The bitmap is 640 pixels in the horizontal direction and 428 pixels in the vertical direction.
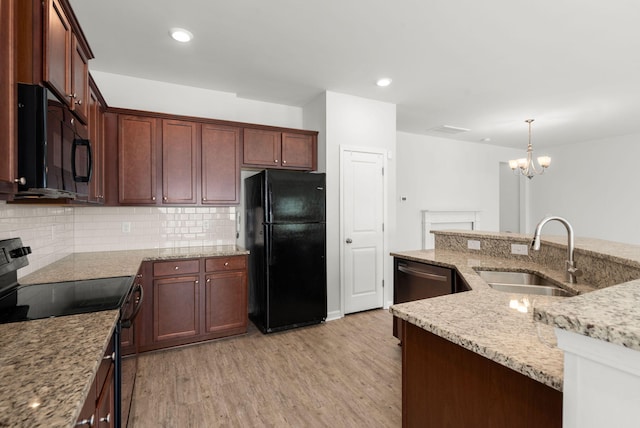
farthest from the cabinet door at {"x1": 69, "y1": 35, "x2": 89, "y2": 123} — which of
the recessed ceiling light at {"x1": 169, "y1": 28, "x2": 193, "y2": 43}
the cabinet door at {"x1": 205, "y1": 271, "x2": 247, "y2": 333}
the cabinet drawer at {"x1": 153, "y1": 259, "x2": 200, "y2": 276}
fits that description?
the cabinet door at {"x1": 205, "y1": 271, "x2": 247, "y2": 333}

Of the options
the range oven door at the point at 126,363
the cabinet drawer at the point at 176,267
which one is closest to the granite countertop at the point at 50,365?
the range oven door at the point at 126,363

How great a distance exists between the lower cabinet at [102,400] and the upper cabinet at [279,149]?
8.27 ft

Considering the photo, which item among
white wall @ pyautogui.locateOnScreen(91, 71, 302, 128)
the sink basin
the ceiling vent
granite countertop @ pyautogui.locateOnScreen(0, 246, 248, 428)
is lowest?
the sink basin

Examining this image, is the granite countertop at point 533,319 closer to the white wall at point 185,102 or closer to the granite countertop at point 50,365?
the granite countertop at point 50,365

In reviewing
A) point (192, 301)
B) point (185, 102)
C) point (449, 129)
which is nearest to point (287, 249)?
point (192, 301)

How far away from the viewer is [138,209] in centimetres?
333

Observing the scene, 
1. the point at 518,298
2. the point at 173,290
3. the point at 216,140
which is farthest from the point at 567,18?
the point at 173,290

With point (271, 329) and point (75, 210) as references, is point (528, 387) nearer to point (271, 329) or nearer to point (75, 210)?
point (271, 329)

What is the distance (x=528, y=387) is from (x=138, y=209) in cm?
350

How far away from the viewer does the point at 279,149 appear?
3686mm

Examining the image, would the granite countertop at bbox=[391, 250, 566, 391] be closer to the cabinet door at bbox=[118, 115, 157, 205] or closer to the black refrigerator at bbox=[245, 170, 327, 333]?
the black refrigerator at bbox=[245, 170, 327, 333]

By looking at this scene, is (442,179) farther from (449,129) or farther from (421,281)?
(421,281)

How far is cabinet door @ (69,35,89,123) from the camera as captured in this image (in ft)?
5.47

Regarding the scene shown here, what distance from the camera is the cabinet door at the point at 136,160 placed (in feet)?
9.94
